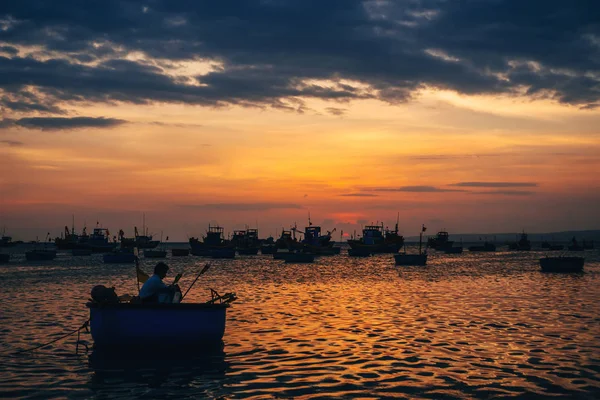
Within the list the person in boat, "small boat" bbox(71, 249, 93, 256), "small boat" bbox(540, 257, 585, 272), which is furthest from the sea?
"small boat" bbox(71, 249, 93, 256)

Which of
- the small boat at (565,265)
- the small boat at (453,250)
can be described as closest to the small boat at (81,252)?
the small boat at (453,250)

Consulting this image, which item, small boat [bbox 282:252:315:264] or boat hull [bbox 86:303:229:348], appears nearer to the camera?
boat hull [bbox 86:303:229:348]

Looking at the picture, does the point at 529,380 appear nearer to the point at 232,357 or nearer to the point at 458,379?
the point at 458,379

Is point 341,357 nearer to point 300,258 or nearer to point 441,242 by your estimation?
point 300,258

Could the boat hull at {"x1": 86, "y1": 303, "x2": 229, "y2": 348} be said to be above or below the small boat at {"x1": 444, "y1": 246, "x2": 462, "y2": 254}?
above

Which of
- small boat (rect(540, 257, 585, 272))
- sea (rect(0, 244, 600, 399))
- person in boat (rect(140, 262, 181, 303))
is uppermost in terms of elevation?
person in boat (rect(140, 262, 181, 303))

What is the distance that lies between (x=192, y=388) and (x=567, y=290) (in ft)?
112

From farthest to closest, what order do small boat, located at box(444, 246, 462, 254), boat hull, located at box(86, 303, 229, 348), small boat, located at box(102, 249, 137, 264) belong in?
small boat, located at box(444, 246, 462, 254)
small boat, located at box(102, 249, 137, 264)
boat hull, located at box(86, 303, 229, 348)

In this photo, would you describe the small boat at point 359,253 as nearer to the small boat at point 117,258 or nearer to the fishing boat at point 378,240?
the fishing boat at point 378,240

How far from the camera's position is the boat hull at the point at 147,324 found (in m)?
18.7

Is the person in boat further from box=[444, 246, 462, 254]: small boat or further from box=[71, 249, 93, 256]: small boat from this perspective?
box=[444, 246, 462, 254]: small boat

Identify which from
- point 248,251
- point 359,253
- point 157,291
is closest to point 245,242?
point 248,251

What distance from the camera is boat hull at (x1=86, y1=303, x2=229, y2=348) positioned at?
18.7m

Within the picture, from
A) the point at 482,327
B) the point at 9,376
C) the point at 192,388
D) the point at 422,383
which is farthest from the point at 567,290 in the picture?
the point at 9,376
